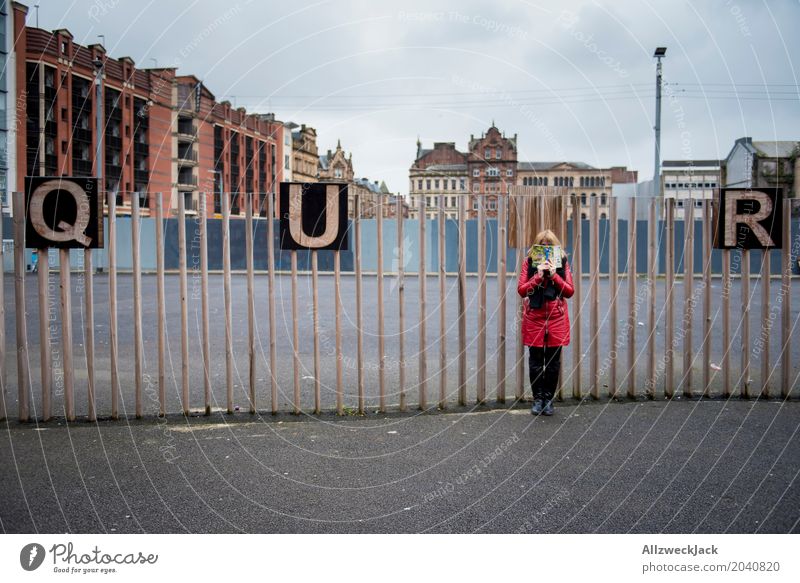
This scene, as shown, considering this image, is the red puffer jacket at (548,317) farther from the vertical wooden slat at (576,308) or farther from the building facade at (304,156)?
the building facade at (304,156)

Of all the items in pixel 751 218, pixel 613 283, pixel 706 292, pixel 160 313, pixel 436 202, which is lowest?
pixel 160 313

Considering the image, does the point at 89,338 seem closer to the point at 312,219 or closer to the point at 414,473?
the point at 312,219

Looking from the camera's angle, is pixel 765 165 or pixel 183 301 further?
pixel 765 165

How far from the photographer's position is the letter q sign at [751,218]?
7.87 metres

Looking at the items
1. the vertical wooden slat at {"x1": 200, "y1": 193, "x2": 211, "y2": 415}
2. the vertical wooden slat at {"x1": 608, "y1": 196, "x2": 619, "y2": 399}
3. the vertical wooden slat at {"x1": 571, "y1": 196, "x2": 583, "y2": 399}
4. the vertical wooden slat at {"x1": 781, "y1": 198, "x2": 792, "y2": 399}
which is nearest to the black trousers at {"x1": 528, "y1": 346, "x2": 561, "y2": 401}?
the vertical wooden slat at {"x1": 571, "y1": 196, "x2": 583, "y2": 399}

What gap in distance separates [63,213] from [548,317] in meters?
4.93

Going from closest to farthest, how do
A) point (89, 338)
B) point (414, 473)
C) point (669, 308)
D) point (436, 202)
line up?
1. point (414, 473)
2. point (89, 338)
3. point (669, 308)
4. point (436, 202)

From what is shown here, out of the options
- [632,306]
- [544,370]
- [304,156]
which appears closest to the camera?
[544,370]

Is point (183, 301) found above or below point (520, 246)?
below

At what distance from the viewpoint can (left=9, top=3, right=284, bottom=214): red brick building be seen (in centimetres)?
4112

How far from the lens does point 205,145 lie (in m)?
67.3

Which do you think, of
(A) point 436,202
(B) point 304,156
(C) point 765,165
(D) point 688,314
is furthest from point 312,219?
(B) point 304,156

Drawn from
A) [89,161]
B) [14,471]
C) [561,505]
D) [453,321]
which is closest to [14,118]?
[89,161]

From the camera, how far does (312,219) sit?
7.30 metres
